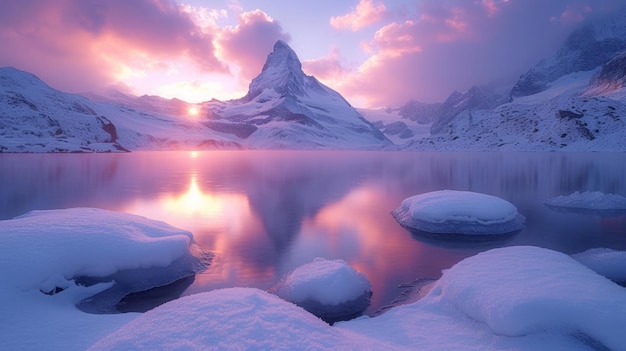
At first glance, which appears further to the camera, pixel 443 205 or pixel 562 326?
pixel 443 205

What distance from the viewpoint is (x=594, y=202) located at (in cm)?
2219

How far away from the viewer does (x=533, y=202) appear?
25.5 meters

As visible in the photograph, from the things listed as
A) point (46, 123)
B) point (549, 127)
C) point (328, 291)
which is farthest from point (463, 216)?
point (549, 127)

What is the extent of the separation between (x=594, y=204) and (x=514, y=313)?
2129 cm

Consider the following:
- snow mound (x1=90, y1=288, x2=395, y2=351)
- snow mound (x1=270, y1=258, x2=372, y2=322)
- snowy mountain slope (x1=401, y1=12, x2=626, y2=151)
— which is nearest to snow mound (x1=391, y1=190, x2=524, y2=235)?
snow mound (x1=270, y1=258, x2=372, y2=322)

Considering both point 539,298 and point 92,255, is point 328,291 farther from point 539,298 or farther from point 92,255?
point 92,255

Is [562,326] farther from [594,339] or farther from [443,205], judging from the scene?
[443,205]

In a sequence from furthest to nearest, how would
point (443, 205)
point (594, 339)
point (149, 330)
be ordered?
point (443, 205) → point (594, 339) → point (149, 330)

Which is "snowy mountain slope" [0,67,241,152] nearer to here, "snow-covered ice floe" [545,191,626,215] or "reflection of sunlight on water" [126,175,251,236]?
"reflection of sunlight on water" [126,175,251,236]

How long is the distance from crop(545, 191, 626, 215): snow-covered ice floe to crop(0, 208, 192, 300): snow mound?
2395 cm

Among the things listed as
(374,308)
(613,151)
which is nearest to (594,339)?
(374,308)

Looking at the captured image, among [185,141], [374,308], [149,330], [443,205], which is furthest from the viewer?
[185,141]

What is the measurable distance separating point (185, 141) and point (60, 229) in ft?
636

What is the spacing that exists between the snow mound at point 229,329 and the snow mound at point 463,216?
11.9 metres
